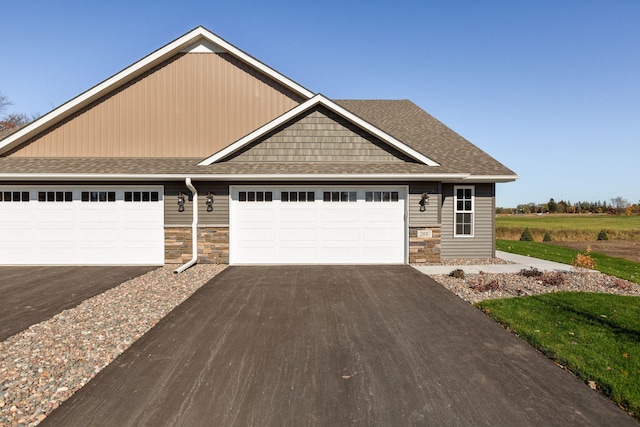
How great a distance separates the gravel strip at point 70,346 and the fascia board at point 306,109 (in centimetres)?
458

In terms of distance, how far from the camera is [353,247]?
994 cm

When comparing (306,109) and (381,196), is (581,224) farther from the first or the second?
(306,109)

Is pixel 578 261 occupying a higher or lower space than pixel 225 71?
lower

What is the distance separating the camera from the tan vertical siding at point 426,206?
32.6ft

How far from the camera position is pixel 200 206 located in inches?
389

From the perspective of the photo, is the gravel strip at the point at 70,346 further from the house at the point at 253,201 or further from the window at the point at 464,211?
the window at the point at 464,211

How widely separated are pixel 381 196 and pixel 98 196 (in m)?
9.40

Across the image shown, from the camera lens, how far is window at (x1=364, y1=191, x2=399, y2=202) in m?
9.95

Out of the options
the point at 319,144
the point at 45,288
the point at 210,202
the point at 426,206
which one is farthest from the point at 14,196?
the point at 426,206

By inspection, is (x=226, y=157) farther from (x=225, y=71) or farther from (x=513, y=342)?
(x=513, y=342)

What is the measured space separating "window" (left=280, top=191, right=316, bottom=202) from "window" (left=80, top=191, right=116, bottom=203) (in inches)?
222

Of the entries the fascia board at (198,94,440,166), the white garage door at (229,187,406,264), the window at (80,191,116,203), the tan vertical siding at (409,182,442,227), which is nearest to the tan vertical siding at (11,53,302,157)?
the fascia board at (198,94,440,166)

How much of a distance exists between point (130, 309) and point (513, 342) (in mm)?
6771

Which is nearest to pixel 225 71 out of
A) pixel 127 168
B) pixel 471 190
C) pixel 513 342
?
pixel 127 168
